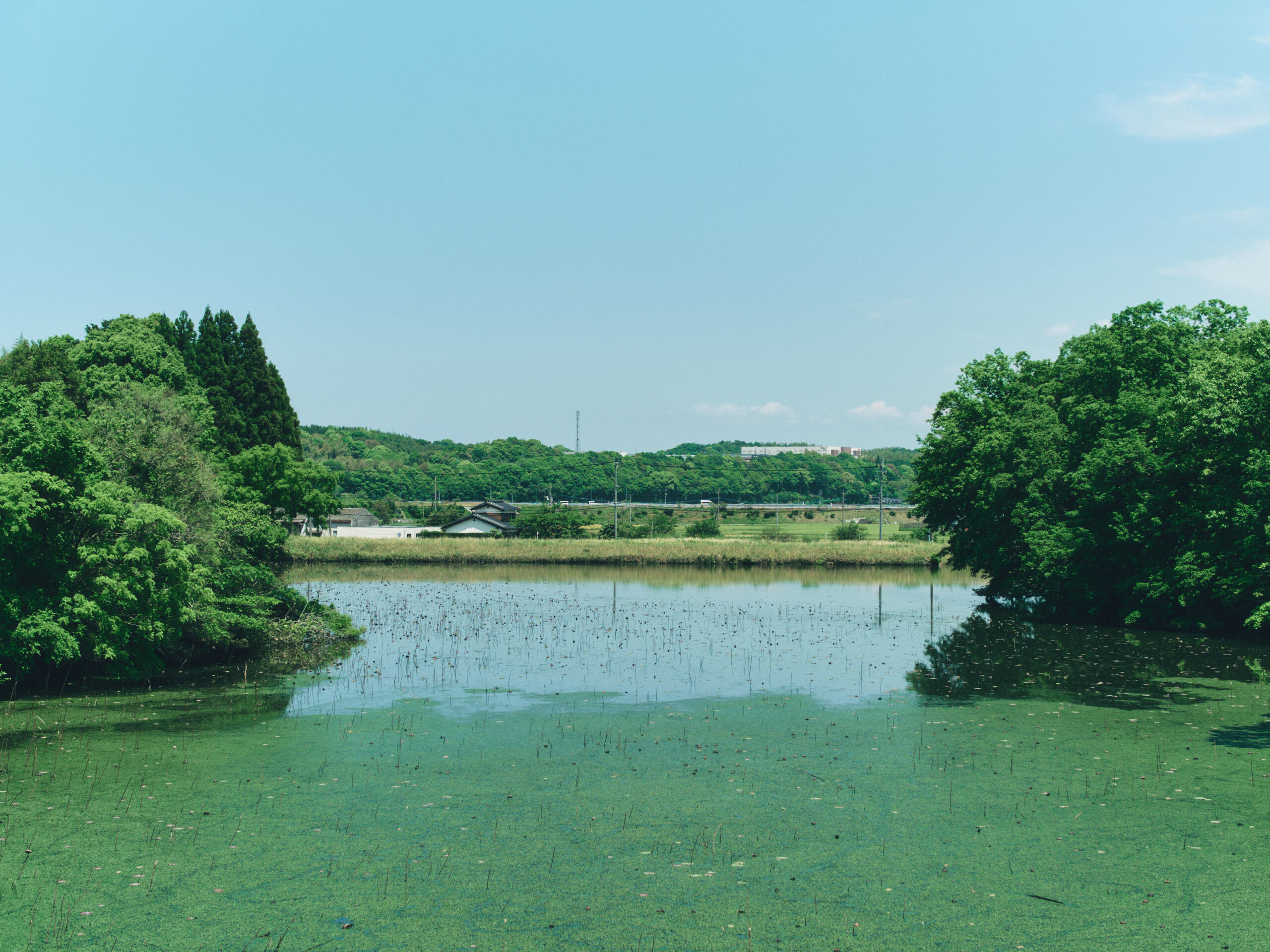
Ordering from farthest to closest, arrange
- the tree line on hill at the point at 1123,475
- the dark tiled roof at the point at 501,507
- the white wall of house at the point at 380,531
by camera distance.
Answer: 1. the dark tiled roof at the point at 501,507
2. the white wall of house at the point at 380,531
3. the tree line on hill at the point at 1123,475

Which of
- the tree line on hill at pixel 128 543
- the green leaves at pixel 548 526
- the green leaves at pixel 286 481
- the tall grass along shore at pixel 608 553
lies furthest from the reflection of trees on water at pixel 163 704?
the green leaves at pixel 548 526

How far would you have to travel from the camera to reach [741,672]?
28.4 m

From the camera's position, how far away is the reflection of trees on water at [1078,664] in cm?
2548

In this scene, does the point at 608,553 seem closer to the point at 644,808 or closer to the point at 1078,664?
the point at 1078,664

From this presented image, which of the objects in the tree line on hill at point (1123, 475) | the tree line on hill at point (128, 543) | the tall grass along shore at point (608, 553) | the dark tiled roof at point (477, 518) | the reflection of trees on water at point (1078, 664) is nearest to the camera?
the tree line on hill at point (128, 543)

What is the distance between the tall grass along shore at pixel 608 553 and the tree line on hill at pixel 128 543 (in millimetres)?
35580

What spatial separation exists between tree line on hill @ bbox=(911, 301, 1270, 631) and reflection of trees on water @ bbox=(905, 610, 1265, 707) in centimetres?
208

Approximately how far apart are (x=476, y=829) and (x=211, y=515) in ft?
58.4

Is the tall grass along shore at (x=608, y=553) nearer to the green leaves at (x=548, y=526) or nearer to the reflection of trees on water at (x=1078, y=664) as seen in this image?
the green leaves at (x=548, y=526)

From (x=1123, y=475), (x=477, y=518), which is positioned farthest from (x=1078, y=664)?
(x=477, y=518)

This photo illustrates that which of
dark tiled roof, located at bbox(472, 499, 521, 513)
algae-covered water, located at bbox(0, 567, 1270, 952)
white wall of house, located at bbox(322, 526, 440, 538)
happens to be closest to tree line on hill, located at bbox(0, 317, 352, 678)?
algae-covered water, located at bbox(0, 567, 1270, 952)

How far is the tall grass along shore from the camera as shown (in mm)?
73625

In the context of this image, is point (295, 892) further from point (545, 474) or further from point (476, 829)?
point (545, 474)

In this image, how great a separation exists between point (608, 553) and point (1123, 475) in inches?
1662
